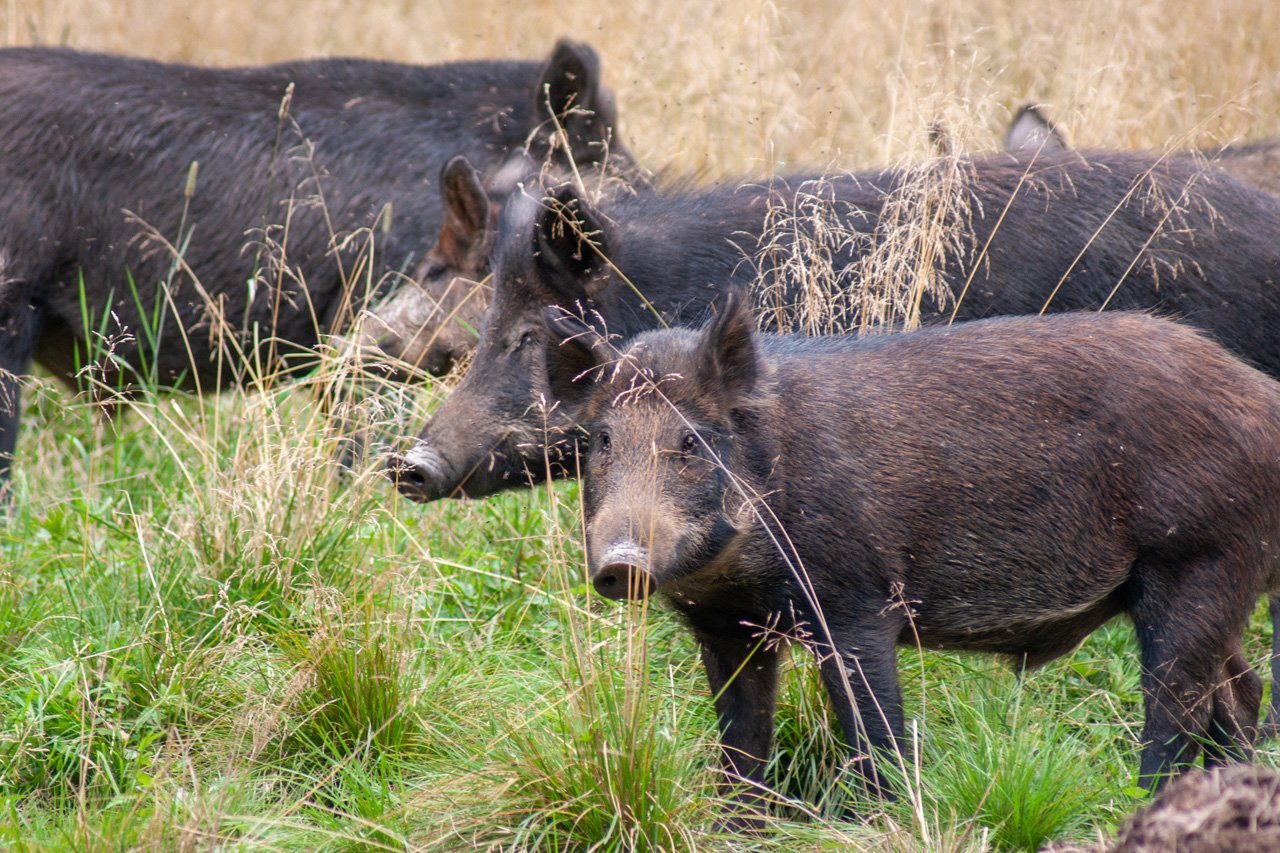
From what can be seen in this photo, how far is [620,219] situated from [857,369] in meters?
1.41

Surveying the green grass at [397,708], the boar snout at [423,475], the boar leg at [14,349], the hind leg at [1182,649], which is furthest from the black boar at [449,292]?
the hind leg at [1182,649]

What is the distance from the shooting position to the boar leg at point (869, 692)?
3.76 m

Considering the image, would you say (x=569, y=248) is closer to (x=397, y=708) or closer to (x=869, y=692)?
(x=397, y=708)

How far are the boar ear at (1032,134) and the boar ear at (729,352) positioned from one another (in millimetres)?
1877

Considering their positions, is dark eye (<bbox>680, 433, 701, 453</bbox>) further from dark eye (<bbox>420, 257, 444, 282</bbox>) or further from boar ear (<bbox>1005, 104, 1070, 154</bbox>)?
dark eye (<bbox>420, 257, 444, 282</bbox>)

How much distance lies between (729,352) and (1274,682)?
2.30 metres

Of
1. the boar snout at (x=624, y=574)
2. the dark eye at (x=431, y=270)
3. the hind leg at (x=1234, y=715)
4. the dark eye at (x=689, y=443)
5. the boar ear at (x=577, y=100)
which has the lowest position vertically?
the hind leg at (x=1234, y=715)

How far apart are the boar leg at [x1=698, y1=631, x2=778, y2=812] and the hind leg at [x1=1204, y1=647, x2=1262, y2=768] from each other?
3.80 ft

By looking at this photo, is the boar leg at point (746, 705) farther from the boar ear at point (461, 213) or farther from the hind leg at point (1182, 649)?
the boar ear at point (461, 213)

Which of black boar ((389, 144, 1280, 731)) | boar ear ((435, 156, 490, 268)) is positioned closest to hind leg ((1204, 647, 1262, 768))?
black boar ((389, 144, 1280, 731))

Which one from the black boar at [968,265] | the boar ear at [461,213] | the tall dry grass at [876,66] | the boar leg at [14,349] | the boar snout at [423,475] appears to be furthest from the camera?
the tall dry grass at [876,66]

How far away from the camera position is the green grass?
350 centimetres

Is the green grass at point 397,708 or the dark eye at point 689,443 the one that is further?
the dark eye at point 689,443

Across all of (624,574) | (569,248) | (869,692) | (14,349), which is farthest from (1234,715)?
(14,349)
